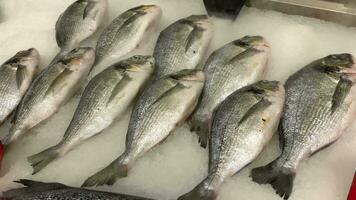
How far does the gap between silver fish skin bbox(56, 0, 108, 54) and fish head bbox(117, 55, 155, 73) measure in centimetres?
34

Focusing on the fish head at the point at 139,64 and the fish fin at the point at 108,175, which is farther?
the fish head at the point at 139,64

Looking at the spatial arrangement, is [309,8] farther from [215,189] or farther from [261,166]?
[215,189]

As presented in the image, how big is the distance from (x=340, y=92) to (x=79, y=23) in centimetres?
118

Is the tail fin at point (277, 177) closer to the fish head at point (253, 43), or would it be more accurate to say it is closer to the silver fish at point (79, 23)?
the fish head at point (253, 43)

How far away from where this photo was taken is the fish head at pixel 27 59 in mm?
2084

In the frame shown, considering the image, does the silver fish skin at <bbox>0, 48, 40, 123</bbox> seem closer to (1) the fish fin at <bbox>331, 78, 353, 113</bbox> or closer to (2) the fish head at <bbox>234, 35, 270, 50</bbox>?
(2) the fish head at <bbox>234, 35, 270, 50</bbox>

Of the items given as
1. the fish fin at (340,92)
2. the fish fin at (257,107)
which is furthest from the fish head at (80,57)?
the fish fin at (340,92)

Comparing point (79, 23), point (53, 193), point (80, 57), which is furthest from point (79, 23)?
point (53, 193)

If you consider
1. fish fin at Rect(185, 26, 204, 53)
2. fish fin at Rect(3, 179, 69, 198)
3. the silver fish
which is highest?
the silver fish

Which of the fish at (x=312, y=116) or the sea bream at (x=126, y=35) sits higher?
the sea bream at (x=126, y=35)

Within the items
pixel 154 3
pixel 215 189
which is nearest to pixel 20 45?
pixel 154 3

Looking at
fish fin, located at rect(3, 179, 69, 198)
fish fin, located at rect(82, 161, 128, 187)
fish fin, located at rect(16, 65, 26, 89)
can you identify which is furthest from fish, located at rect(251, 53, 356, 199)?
fish fin, located at rect(16, 65, 26, 89)

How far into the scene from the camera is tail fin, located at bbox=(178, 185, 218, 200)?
157 centimetres

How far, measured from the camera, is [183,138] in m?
1.81
